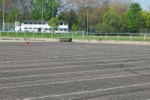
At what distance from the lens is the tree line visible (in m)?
87.5

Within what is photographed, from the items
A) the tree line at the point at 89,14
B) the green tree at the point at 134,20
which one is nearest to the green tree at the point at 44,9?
the tree line at the point at 89,14

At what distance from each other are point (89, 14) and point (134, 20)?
21.1 meters

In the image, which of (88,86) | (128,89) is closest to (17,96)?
(88,86)

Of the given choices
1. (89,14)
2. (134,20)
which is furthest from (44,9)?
(134,20)

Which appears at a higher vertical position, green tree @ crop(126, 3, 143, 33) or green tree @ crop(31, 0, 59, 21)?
green tree @ crop(31, 0, 59, 21)

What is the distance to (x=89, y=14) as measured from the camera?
106 m

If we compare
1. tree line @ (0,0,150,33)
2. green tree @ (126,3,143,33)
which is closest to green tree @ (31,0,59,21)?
tree line @ (0,0,150,33)

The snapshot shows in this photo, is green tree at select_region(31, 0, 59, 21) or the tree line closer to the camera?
the tree line

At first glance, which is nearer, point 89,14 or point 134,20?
point 134,20

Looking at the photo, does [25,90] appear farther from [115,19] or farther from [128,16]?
[128,16]

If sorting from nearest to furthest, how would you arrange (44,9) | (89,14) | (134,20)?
(134,20) < (89,14) < (44,9)

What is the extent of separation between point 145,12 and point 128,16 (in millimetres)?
6821

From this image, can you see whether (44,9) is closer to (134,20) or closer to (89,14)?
(89,14)

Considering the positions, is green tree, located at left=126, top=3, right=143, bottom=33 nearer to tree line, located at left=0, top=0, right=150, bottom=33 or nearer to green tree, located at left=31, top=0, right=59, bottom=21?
tree line, located at left=0, top=0, right=150, bottom=33
